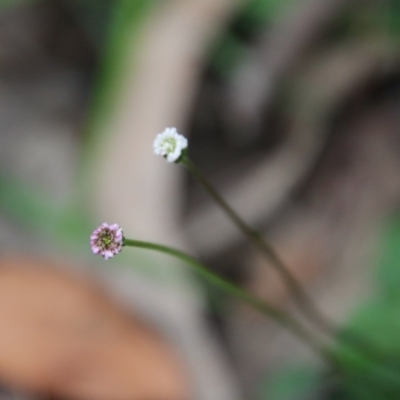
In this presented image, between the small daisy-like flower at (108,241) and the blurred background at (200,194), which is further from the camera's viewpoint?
the blurred background at (200,194)

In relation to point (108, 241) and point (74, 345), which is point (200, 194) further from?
point (108, 241)

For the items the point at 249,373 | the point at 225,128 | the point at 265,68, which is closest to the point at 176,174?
the point at 225,128

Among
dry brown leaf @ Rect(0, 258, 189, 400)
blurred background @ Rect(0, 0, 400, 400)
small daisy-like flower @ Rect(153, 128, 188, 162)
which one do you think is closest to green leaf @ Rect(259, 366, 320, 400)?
blurred background @ Rect(0, 0, 400, 400)

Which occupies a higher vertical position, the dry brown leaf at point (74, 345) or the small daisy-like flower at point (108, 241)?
the dry brown leaf at point (74, 345)

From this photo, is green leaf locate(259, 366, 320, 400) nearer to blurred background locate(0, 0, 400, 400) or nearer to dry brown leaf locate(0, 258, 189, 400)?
blurred background locate(0, 0, 400, 400)

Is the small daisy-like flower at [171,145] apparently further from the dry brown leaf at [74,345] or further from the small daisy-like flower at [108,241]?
the dry brown leaf at [74,345]

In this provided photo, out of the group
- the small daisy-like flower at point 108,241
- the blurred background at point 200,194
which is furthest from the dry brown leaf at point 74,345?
Result: the small daisy-like flower at point 108,241
